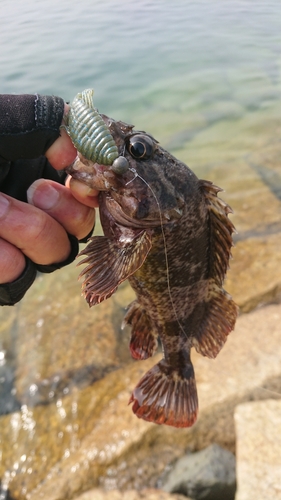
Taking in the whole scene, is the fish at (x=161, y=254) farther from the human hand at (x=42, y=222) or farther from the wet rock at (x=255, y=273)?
the wet rock at (x=255, y=273)

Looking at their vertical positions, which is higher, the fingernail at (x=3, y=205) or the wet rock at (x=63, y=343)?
the fingernail at (x=3, y=205)

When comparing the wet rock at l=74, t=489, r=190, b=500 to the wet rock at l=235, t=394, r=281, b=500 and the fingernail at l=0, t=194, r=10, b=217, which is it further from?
the fingernail at l=0, t=194, r=10, b=217

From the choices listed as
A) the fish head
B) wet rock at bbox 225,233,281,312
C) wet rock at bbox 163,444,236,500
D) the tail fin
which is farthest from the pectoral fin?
wet rock at bbox 225,233,281,312

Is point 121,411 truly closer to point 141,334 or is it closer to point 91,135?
point 141,334

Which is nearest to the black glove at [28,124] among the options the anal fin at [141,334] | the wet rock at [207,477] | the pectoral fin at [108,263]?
the pectoral fin at [108,263]

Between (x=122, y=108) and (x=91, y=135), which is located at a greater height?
(x=91, y=135)

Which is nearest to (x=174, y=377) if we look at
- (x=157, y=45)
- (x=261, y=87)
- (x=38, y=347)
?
(x=38, y=347)

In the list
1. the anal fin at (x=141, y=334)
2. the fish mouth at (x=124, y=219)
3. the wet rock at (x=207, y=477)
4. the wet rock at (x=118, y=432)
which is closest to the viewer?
the fish mouth at (x=124, y=219)

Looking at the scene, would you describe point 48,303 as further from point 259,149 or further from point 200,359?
point 259,149

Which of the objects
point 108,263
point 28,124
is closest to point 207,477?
point 108,263
